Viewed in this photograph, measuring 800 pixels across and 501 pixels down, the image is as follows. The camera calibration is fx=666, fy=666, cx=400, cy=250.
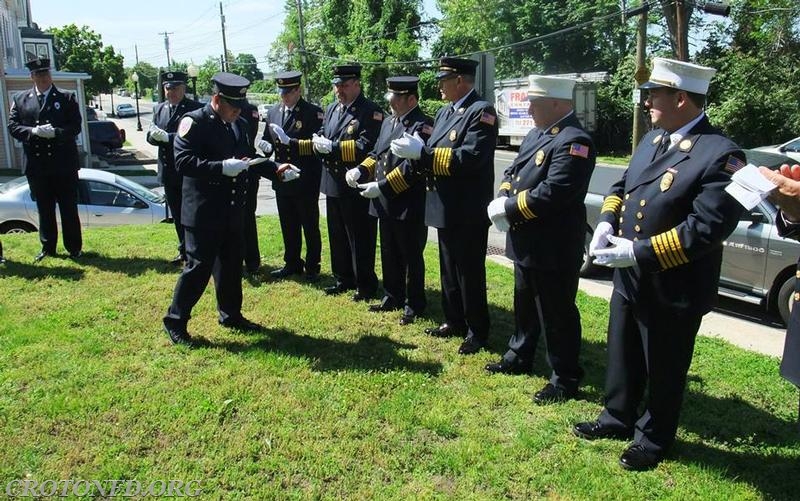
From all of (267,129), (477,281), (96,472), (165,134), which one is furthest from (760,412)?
(165,134)

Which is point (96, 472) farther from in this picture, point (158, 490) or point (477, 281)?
point (477, 281)

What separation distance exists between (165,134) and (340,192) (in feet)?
6.06

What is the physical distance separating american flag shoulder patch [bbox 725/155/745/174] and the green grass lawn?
149 cm

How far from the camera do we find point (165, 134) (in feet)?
21.3

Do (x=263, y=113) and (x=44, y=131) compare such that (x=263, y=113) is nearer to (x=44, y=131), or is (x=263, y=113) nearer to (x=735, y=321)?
(x=44, y=131)

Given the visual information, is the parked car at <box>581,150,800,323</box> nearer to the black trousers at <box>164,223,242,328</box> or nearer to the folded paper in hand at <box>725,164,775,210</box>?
the folded paper in hand at <box>725,164,775,210</box>

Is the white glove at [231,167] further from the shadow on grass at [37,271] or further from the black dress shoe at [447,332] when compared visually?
the shadow on grass at [37,271]

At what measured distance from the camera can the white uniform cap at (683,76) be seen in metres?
3.05

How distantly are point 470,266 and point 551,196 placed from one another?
1.16 metres

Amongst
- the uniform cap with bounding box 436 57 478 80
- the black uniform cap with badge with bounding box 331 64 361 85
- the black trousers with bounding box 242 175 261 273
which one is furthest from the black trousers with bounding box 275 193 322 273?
the uniform cap with bounding box 436 57 478 80

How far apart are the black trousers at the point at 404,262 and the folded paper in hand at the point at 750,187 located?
3122mm

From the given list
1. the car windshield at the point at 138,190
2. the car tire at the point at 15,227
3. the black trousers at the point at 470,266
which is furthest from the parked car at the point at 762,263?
the car tire at the point at 15,227

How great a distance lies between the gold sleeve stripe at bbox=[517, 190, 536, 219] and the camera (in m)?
3.91

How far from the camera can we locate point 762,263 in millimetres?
6562
